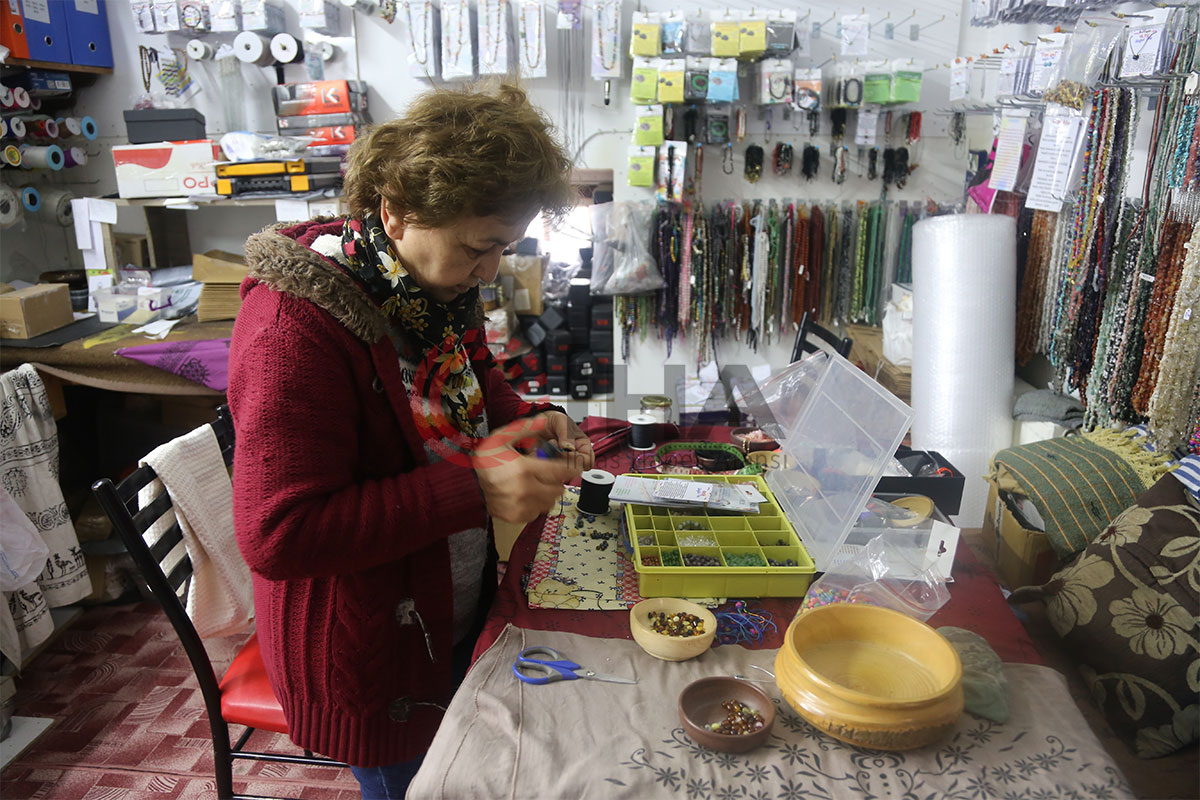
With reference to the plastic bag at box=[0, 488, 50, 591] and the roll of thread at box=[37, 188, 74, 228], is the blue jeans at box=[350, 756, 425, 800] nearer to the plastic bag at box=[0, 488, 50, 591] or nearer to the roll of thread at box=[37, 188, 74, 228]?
the plastic bag at box=[0, 488, 50, 591]

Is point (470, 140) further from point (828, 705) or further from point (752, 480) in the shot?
point (752, 480)

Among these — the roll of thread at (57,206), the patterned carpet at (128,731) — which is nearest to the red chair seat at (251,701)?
the patterned carpet at (128,731)

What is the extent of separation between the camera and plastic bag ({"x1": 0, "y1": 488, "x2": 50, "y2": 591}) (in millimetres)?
2006

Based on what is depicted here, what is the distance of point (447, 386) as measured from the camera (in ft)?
3.94

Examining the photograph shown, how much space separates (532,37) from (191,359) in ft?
6.00

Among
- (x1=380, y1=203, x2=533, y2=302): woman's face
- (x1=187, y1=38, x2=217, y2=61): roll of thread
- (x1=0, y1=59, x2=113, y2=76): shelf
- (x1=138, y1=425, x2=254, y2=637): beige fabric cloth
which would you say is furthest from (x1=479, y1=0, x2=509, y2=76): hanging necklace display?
(x1=380, y1=203, x2=533, y2=302): woman's face

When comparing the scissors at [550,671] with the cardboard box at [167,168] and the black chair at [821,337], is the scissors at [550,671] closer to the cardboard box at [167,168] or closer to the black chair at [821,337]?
the black chair at [821,337]

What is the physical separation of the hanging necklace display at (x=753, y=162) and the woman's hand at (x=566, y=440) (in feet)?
7.08

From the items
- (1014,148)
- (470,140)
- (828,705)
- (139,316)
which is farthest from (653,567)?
(139,316)

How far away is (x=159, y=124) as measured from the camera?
3.09 meters

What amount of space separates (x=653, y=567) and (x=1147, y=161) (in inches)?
63.3

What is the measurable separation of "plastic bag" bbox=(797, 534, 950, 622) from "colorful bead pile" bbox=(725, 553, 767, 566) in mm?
98

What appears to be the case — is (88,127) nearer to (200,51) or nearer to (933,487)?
(200,51)

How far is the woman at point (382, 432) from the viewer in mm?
920
